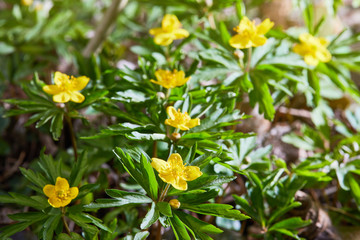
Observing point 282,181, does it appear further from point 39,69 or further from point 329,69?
point 39,69

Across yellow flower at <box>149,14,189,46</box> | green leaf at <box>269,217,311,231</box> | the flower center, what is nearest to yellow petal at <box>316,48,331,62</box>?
yellow flower at <box>149,14,189,46</box>

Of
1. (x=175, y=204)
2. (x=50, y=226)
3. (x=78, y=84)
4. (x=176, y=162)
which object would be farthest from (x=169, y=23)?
(x=50, y=226)

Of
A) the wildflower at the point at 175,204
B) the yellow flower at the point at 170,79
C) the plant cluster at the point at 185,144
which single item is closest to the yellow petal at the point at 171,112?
the plant cluster at the point at 185,144

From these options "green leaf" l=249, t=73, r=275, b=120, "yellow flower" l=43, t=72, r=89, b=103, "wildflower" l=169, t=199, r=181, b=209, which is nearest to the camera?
"wildflower" l=169, t=199, r=181, b=209

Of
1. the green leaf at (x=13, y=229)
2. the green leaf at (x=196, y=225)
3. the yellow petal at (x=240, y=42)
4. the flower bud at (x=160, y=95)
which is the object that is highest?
the yellow petal at (x=240, y=42)

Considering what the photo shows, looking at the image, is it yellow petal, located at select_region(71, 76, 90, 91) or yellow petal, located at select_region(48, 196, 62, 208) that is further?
yellow petal, located at select_region(71, 76, 90, 91)

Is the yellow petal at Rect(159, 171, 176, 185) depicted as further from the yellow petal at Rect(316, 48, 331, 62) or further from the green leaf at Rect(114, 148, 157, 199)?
the yellow petal at Rect(316, 48, 331, 62)

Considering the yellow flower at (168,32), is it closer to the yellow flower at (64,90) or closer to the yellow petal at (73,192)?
the yellow flower at (64,90)
